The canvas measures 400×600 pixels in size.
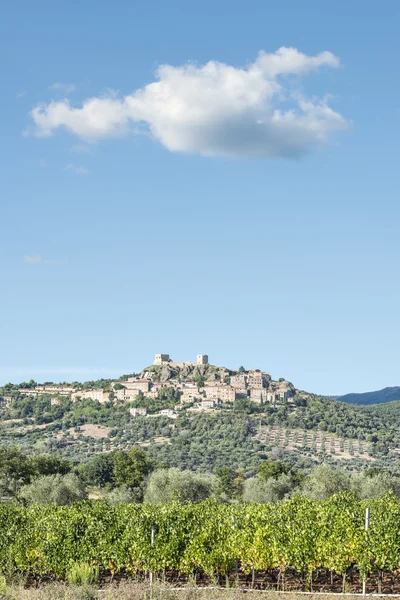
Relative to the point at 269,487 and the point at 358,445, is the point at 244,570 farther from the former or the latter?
the point at 358,445

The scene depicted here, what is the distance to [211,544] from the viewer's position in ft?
57.2

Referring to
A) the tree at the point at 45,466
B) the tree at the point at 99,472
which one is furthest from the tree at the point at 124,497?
the tree at the point at 99,472

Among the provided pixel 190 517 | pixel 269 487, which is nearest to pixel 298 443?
pixel 269 487

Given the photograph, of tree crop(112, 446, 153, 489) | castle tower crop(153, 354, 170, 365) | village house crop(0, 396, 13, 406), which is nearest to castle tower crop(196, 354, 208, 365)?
castle tower crop(153, 354, 170, 365)

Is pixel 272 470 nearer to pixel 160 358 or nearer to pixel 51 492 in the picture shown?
pixel 51 492

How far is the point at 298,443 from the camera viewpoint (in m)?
110

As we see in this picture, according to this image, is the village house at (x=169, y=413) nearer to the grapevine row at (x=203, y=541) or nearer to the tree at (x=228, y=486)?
the tree at (x=228, y=486)

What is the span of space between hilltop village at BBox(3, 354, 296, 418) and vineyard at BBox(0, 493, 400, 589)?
387ft

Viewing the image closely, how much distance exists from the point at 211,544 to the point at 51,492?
83.9ft

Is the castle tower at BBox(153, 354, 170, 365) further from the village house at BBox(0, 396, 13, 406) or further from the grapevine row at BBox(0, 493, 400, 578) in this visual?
the grapevine row at BBox(0, 493, 400, 578)

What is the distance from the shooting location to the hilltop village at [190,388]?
148m

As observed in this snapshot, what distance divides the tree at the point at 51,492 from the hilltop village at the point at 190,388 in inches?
3711

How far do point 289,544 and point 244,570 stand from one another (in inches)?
68.1

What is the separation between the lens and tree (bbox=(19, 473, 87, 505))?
40.5 meters
